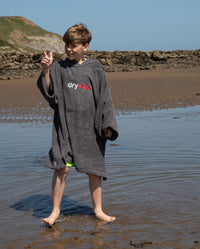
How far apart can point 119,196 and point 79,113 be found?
3.36 feet

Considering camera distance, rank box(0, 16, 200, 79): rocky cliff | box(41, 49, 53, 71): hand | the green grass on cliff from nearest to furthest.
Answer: box(41, 49, 53, 71): hand < box(0, 16, 200, 79): rocky cliff < the green grass on cliff

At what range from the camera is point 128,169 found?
4.77 meters

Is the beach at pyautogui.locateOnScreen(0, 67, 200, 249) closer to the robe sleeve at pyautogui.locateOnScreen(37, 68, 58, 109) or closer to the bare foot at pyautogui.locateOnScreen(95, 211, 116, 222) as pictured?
the bare foot at pyautogui.locateOnScreen(95, 211, 116, 222)

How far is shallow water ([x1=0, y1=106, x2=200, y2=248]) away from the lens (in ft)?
9.63

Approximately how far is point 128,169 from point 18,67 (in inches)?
739

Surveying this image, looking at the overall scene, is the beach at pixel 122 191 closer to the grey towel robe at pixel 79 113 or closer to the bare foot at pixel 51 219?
the bare foot at pixel 51 219

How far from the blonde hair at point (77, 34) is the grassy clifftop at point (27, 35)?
53278 millimetres

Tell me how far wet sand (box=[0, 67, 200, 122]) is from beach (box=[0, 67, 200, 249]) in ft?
5.07

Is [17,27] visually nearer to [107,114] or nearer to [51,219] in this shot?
[107,114]

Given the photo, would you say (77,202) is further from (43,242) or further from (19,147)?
(19,147)

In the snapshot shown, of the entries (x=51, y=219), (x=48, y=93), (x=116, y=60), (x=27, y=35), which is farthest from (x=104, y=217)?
(x=27, y=35)

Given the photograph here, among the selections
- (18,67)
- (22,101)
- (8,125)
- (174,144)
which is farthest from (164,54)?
(174,144)

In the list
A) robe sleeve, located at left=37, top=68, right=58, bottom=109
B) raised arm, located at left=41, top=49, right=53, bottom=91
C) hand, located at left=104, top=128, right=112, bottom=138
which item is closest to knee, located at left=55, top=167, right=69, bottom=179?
hand, located at left=104, top=128, right=112, bottom=138

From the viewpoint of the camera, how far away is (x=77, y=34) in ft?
10.5
